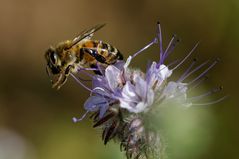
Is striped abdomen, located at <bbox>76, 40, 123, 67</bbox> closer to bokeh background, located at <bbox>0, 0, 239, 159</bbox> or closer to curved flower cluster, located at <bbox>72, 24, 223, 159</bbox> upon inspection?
curved flower cluster, located at <bbox>72, 24, 223, 159</bbox>

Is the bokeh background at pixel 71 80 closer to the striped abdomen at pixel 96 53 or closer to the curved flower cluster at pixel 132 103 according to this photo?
the striped abdomen at pixel 96 53

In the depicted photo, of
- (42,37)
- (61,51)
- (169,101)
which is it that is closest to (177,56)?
(42,37)

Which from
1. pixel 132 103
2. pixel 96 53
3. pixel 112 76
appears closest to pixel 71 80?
pixel 96 53

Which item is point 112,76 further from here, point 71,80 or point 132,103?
point 71,80

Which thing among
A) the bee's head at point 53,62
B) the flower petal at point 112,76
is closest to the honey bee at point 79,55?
the bee's head at point 53,62

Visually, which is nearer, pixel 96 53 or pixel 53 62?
pixel 96 53
